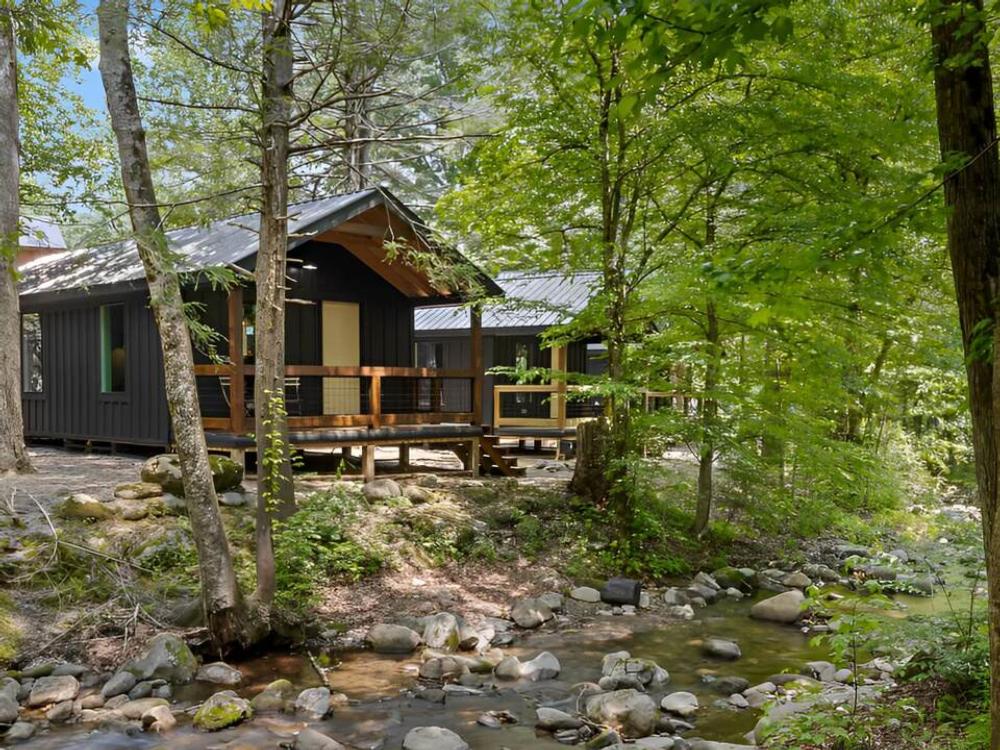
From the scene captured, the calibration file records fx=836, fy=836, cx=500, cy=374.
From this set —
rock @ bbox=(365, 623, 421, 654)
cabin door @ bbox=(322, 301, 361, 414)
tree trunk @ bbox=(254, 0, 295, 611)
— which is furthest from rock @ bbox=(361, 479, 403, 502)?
cabin door @ bbox=(322, 301, 361, 414)

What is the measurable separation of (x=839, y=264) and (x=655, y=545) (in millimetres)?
8058

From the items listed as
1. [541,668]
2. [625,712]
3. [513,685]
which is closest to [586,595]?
[541,668]

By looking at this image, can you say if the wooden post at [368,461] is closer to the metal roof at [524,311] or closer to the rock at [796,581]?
the metal roof at [524,311]

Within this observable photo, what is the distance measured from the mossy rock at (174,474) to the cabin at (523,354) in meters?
6.70

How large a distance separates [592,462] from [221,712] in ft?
23.5

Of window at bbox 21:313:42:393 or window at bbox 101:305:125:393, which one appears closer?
window at bbox 101:305:125:393

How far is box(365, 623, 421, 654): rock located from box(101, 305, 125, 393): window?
8.36m

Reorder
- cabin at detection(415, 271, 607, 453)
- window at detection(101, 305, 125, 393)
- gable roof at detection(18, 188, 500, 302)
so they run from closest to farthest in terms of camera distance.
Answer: gable roof at detection(18, 188, 500, 302), window at detection(101, 305, 125, 393), cabin at detection(415, 271, 607, 453)

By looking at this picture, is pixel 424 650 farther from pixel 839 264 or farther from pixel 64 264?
pixel 64 264

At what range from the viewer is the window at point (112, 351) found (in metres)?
14.3

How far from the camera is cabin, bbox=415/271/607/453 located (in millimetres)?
17891

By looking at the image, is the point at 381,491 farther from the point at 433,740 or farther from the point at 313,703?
the point at 433,740

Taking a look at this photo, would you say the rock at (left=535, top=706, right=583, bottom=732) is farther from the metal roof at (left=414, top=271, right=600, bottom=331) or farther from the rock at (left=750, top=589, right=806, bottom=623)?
the metal roof at (left=414, top=271, right=600, bottom=331)

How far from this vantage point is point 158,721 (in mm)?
6117
